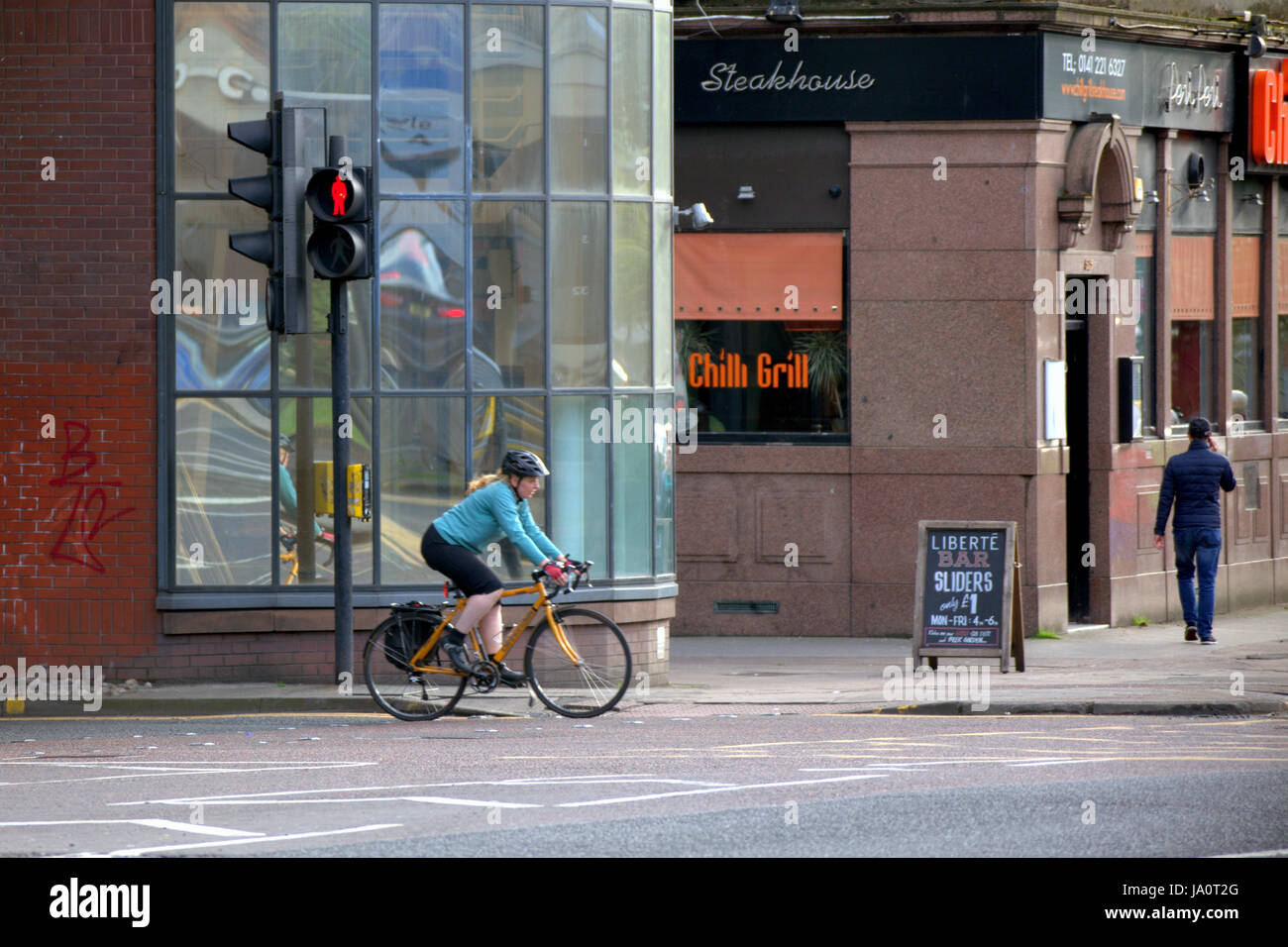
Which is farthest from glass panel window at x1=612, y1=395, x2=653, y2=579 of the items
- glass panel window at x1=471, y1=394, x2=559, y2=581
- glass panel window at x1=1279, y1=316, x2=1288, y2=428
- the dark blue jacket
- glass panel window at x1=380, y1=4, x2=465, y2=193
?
glass panel window at x1=1279, y1=316, x2=1288, y2=428

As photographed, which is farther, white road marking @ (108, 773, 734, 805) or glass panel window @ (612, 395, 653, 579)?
glass panel window @ (612, 395, 653, 579)

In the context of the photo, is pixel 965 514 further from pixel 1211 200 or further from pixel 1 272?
pixel 1 272

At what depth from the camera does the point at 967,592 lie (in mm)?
14852

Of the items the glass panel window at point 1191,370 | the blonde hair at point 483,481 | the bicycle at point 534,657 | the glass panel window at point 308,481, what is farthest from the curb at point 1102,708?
the glass panel window at point 1191,370

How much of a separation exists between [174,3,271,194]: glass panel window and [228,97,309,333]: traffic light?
1231mm

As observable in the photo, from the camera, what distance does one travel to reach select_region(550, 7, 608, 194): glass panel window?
14.2 metres

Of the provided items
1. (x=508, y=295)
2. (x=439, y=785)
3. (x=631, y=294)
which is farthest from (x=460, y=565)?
(x=439, y=785)

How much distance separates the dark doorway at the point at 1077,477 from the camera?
18.2 metres

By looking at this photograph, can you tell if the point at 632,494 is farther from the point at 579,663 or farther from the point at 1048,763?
the point at 1048,763

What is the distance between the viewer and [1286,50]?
20.2m

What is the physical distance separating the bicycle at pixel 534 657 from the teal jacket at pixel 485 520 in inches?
10.3

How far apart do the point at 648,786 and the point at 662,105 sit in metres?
6.91

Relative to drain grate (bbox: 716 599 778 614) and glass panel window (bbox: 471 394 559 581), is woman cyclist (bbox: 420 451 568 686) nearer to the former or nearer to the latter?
glass panel window (bbox: 471 394 559 581)

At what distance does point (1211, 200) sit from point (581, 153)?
867cm
